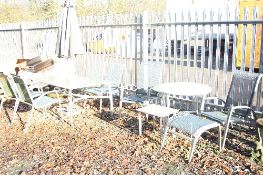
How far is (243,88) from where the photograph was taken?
203 inches

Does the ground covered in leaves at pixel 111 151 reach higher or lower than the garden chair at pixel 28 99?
lower

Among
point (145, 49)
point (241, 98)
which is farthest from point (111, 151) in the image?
point (145, 49)

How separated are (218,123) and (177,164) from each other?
2.82ft

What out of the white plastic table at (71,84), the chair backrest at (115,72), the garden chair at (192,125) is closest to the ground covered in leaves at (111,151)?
the garden chair at (192,125)

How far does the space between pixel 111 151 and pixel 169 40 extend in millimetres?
3150

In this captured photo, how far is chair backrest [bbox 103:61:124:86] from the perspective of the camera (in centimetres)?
760

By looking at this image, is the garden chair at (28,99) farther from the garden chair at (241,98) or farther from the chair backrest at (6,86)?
the garden chair at (241,98)

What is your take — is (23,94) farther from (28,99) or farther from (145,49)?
(145,49)

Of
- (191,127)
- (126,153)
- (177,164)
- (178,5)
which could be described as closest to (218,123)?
(191,127)

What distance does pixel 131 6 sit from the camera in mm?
32156

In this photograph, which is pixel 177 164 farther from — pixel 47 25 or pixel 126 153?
pixel 47 25

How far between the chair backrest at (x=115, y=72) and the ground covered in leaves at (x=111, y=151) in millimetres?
1310

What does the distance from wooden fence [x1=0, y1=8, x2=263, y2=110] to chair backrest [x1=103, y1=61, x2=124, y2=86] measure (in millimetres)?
542

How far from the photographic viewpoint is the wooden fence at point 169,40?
603cm
